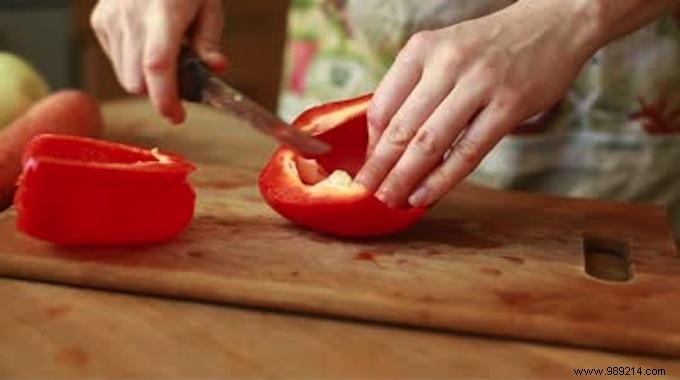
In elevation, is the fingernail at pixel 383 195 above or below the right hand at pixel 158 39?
below

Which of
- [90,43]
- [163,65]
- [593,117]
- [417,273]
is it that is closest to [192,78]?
[163,65]

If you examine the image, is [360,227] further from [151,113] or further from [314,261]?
[151,113]

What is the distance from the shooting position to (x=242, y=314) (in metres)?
0.96

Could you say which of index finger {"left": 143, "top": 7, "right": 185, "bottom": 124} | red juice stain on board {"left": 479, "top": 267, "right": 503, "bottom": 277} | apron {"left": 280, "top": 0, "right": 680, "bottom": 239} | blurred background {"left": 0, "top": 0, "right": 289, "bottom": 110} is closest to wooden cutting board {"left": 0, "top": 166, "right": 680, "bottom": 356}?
red juice stain on board {"left": 479, "top": 267, "right": 503, "bottom": 277}

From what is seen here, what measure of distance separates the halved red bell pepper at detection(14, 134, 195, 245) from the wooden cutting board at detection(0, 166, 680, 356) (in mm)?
16

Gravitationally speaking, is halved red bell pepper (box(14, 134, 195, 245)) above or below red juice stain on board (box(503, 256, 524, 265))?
above

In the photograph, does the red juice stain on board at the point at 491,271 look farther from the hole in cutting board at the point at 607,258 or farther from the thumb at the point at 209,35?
the thumb at the point at 209,35

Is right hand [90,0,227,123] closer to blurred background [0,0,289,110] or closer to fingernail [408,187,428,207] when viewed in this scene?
fingernail [408,187,428,207]

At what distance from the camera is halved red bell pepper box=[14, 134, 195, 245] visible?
1018 millimetres

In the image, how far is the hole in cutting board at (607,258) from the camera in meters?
1.09

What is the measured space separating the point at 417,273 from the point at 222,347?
197 millimetres

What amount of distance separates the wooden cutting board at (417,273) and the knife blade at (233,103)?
0.08 metres

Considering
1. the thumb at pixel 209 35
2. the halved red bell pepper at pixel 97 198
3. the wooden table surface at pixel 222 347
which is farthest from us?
the thumb at pixel 209 35

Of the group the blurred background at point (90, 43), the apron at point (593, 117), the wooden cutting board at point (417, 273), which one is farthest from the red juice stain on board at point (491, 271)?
the blurred background at point (90, 43)
